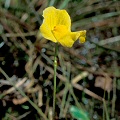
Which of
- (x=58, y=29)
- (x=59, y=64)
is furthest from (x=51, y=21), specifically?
(x=59, y=64)

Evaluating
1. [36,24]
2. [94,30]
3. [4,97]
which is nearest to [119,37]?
[94,30]

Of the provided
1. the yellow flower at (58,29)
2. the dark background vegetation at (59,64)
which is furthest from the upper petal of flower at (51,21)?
the dark background vegetation at (59,64)

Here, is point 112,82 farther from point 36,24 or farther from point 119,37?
point 36,24

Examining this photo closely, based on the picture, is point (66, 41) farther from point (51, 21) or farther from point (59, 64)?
point (59, 64)

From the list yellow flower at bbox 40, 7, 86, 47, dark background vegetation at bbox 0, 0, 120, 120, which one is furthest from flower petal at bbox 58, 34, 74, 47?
dark background vegetation at bbox 0, 0, 120, 120

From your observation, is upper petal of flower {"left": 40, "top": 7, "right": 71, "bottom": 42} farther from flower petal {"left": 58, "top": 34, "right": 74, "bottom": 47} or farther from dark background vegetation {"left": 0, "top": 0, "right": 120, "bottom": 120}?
dark background vegetation {"left": 0, "top": 0, "right": 120, "bottom": 120}

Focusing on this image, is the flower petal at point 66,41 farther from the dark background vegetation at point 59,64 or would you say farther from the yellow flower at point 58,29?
the dark background vegetation at point 59,64
